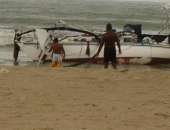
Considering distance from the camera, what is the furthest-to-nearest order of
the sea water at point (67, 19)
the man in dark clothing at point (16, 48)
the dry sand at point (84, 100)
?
the sea water at point (67, 19) → the man in dark clothing at point (16, 48) → the dry sand at point (84, 100)

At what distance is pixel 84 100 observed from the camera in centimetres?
1202

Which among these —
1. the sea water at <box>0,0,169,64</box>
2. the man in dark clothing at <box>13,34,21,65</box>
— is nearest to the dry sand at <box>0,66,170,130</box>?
the man in dark clothing at <box>13,34,21,65</box>

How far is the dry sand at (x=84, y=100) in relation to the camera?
9719 millimetres

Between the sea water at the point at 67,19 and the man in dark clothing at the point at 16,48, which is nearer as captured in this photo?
the man in dark clothing at the point at 16,48

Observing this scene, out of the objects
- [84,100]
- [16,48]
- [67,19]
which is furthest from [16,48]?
[67,19]

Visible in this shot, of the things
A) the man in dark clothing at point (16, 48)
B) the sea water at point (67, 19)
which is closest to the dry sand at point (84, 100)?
the man in dark clothing at point (16, 48)

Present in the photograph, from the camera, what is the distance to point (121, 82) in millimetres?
14805

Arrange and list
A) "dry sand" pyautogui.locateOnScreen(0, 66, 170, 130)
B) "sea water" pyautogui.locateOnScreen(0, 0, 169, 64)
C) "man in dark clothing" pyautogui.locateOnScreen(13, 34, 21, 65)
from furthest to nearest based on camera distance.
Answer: "sea water" pyautogui.locateOnScreen(0, 0, 169, 64), "man in dark clothing" pyautogui.locateOnScreen(13, 34, 21, 65), "dry sand" pyautogui.locateOnScreen(0, 66, 170, 130)

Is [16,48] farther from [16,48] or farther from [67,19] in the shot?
[67,19]

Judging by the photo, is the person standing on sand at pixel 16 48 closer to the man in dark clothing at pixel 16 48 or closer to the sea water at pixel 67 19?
the man in dark clothing at pixel 16 48

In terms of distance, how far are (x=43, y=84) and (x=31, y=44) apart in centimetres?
1189

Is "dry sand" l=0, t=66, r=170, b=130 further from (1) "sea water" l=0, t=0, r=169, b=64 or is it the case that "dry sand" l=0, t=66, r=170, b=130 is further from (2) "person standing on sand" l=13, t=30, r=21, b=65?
(1) "sea water" l=0, t=0, r=169, b=64

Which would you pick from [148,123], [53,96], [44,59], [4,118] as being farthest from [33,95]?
[44,59]

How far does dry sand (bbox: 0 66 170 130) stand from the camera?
31.9 ft
